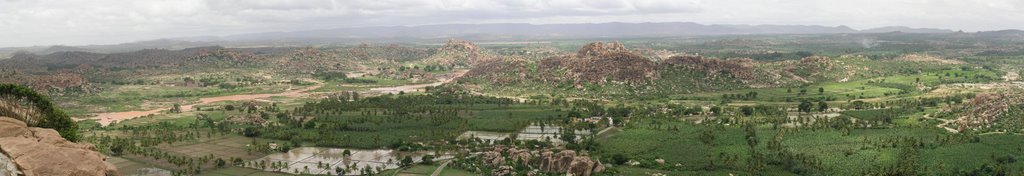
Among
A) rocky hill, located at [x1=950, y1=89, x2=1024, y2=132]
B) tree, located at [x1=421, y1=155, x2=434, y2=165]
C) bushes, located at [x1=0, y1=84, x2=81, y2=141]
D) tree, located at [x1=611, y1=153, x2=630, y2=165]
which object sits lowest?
tree, located at [x1=421, y1=155, x2=434, y2=165]

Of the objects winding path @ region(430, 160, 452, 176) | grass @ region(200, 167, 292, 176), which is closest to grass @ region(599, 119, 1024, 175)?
winding path @ region(430, 160, 452, 176)

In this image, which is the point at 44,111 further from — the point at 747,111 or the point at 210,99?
the point at 210,99

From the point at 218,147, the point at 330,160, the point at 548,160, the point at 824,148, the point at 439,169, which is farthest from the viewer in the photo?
the point at 218,147

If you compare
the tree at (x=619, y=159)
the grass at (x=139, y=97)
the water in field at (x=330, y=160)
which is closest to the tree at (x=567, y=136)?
the tree at (x=619, y=159)

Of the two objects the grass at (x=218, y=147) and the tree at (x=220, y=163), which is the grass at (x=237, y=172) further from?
the grass at (x=218, y=147)

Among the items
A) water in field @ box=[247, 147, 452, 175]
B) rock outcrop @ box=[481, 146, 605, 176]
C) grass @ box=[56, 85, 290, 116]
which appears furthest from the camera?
grass @ box=[56, 85, 290, 116]

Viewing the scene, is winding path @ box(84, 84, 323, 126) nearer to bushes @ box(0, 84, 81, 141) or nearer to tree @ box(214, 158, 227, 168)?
tree @ box(214, 158, 227, 168)

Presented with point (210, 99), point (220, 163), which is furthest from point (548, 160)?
point (210, 99)
